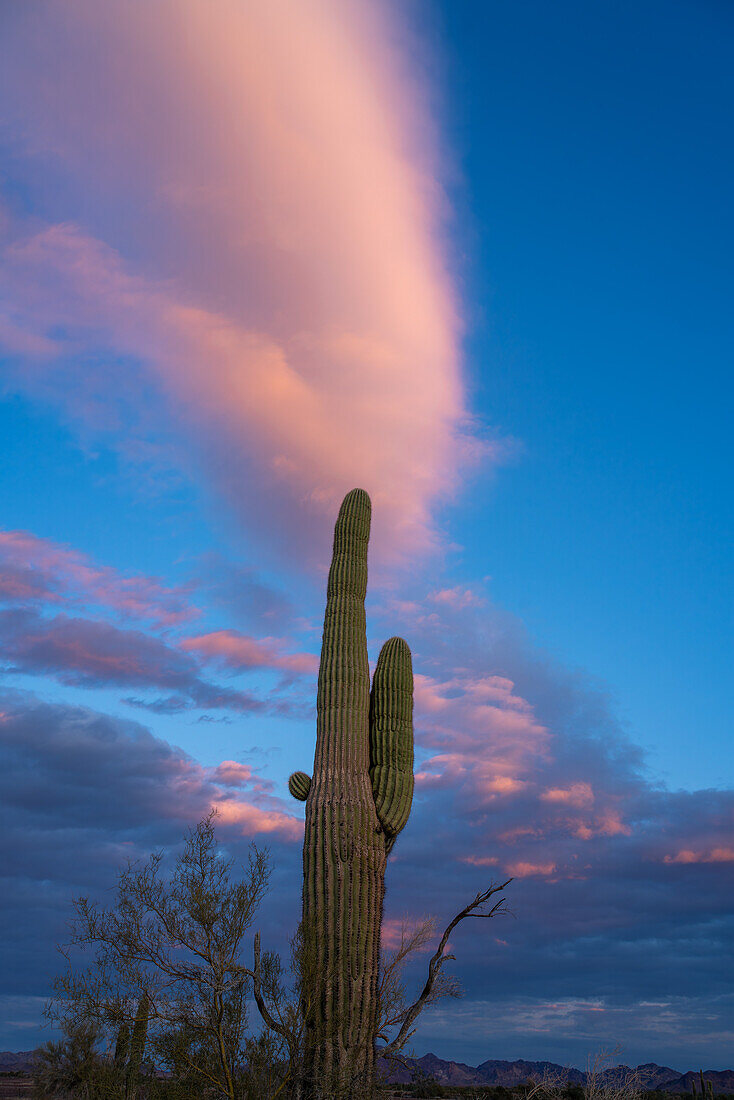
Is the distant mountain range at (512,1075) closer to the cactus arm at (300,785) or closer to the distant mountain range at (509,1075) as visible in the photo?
the distant mountain range at (509,1075)

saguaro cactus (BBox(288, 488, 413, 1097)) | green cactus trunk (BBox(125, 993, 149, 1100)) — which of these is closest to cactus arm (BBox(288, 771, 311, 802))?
saguaro cactus (BBox(288, 488, 413, 1097))

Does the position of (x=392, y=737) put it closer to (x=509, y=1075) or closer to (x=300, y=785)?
(x=300, y=785)

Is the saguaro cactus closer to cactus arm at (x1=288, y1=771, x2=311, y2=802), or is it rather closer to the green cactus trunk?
cactus arm at (x1=288, y1=771, x2=311, y2=802)

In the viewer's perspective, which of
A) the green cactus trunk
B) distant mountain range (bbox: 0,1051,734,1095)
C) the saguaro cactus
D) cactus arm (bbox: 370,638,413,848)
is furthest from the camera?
distant mountain range (bbox: 0,1051,734,1095)

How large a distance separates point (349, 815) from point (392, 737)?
1.74 meters

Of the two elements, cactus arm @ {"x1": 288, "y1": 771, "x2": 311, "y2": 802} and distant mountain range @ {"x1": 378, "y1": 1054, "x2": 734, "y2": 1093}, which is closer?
cactus arm @ {"x1": 288, "y1": 771, "x2": 311, "y2": 802}

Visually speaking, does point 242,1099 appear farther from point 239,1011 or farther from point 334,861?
point 334,861

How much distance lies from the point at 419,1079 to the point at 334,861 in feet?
14.8

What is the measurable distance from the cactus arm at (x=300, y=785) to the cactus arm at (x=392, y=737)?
42.5 inches

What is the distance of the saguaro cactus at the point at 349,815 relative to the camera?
1248 centimetres

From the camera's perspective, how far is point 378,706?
49.8 ft

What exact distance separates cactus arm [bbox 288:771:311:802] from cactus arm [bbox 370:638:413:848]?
1078 millimetres

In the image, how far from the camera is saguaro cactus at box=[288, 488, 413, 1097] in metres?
12.5

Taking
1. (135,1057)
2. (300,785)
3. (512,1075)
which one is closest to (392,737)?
(300,785)
